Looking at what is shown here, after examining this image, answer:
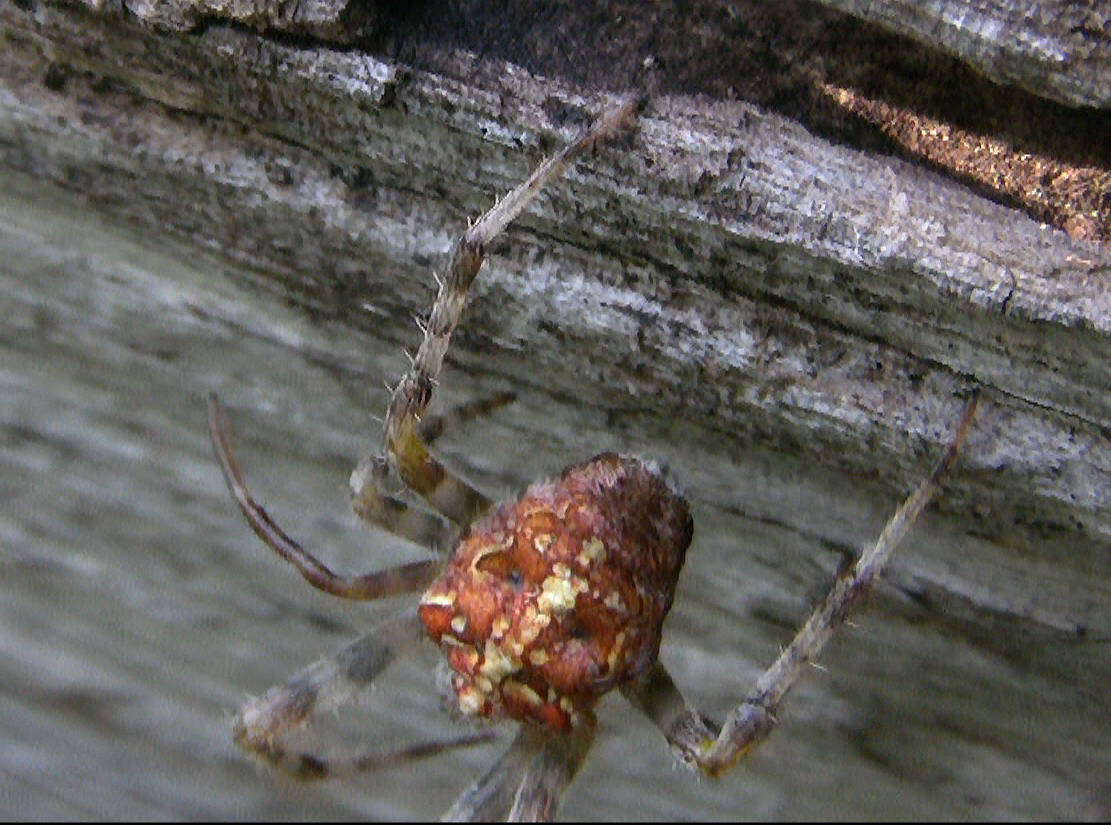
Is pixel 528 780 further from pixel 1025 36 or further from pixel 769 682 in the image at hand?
pixel 1025 36

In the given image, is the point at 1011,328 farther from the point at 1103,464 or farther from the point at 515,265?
the point at 515,265

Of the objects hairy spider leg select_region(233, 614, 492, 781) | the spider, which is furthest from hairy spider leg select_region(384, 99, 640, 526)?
hairy spider leg select_region(233, 614, 492, 781)

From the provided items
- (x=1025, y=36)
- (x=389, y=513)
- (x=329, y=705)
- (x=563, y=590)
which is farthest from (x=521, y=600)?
(x=1025, y=36)

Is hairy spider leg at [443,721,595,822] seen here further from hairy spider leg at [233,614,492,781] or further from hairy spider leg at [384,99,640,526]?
hairy spider leg at [384,99,640,526]

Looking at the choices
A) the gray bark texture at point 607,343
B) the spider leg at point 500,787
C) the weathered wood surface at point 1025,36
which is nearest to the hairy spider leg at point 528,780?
the spider leg at point 500,787

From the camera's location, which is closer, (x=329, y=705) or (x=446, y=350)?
(x=446, y=350)

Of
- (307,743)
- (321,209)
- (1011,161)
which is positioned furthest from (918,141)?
(307,743)
